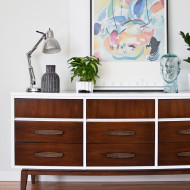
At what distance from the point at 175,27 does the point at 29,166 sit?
158 cm

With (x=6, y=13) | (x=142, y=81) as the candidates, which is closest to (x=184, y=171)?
(x=142, y=81)

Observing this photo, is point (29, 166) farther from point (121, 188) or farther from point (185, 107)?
point (185, 107)

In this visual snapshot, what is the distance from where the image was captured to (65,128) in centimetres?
225

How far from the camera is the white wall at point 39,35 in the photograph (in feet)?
8.71

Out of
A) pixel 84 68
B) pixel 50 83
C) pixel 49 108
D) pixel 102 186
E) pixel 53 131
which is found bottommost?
pixel 102 186

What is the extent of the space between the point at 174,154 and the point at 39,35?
4.59ft

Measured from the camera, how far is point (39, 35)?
2.66m

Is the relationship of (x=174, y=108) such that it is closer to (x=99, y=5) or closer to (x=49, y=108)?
(x=49, y=108)

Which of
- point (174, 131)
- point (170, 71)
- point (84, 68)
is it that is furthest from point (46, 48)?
point (174, 131)

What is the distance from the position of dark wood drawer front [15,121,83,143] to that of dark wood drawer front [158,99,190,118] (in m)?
0.57

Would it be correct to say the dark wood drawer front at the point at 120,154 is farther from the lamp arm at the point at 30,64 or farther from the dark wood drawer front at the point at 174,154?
the lamp arm at the point at 30,64

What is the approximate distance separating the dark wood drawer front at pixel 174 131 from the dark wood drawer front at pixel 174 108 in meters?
0.06

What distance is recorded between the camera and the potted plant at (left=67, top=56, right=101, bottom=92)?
2404mm

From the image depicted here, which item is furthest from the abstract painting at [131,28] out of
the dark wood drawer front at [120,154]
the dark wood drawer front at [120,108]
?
the dark wood drawer front at [120,154]
